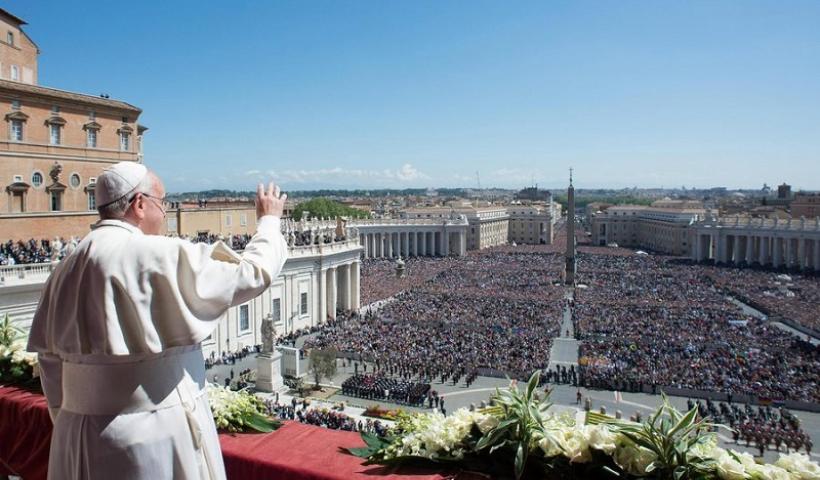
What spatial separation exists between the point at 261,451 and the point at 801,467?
365 cm

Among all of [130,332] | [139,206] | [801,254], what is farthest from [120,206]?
[801,254]

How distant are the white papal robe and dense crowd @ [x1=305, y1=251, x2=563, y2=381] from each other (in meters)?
27.6

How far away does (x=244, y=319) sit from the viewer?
119 feet

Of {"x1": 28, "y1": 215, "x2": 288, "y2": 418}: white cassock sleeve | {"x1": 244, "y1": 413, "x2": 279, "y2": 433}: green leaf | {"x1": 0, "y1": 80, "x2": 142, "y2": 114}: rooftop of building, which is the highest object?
{"x1": 0, "y1": 80, "x2": 142, "y2": 114}: rooftop of building

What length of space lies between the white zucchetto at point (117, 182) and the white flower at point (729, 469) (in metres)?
3.77

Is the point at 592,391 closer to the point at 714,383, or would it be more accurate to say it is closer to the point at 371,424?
the point at 714,383

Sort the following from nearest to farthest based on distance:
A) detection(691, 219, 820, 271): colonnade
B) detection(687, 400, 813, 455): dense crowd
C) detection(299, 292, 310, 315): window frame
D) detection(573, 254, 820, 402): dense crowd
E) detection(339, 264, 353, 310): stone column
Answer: detection(687, 400, 813, 455): dense crowd
detection(573, 254, 820, 402): dense crowd
detection(299, 292, 310, 315): window frame
detection(339, 264, 353, 310): stone column
detection(691, 219, 820, 271): colonnade

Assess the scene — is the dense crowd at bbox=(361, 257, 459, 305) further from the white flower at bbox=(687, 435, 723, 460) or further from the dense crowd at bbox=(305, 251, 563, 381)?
the white flower at bbox=(687, 435, 723, 460)

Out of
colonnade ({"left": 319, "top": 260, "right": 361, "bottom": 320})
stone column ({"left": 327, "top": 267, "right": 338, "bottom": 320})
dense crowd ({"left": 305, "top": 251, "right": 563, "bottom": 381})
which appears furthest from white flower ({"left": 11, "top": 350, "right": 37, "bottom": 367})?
stone column ({"left": 327, "top": 267, "right": 338, "bottom": 320})

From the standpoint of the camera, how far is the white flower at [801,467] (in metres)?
3.50

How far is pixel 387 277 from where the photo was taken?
70.6m

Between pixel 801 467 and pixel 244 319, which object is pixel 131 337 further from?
pixel 244 319

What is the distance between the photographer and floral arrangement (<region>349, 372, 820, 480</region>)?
3621 mm

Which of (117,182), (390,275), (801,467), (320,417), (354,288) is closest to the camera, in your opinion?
(117,182)
